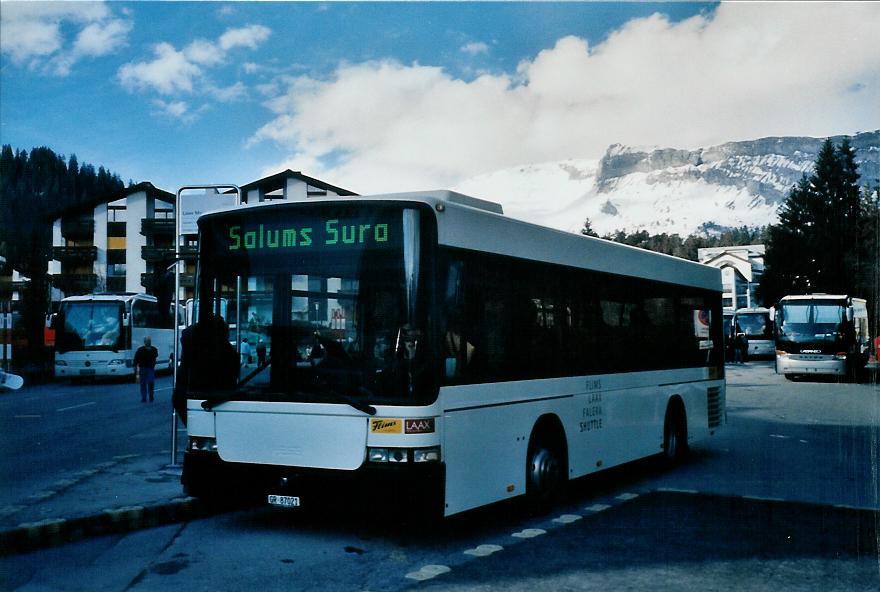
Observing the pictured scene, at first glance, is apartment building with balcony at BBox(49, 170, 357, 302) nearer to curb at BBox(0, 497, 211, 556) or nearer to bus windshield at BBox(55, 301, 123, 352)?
bus windshield at BBox(55, 301, 123, 352)

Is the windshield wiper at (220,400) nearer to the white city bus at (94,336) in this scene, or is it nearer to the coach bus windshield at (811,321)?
the white city bus at (94,336)

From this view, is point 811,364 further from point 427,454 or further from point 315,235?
point 315,235

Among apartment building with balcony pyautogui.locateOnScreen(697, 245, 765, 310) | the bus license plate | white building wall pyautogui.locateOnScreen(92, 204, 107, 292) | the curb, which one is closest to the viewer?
the curb

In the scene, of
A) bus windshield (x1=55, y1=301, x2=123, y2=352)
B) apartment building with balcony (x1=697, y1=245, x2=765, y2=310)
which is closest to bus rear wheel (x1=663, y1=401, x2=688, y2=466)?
bus windshield (x1=55, y1=301, x2=123, y2=352)

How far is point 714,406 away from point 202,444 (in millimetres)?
8937

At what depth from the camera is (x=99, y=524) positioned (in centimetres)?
802

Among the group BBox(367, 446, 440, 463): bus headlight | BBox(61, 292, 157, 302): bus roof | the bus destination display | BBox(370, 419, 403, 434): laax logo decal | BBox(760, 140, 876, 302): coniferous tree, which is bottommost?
BBox(367, 446, 440, 463): bus headlight

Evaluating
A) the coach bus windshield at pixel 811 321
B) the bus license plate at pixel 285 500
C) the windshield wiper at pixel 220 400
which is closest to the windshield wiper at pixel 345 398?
the windshield wiper at pixel 220 400

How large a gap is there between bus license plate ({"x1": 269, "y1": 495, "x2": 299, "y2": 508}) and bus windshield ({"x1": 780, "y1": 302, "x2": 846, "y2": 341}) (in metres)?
30.9

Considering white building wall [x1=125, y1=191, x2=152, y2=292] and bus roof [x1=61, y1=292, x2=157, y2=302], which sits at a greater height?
white building wall [x1=125, y1=191, x2=152, y2=292]

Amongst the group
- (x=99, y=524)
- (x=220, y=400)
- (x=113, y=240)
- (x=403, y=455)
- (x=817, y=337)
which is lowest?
(x=99, y=524)

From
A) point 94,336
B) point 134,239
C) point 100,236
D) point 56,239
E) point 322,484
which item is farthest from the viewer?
point 56,239

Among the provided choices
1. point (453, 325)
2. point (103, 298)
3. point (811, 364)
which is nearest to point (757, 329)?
point (811, 364)

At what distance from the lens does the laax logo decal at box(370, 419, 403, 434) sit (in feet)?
23.4
